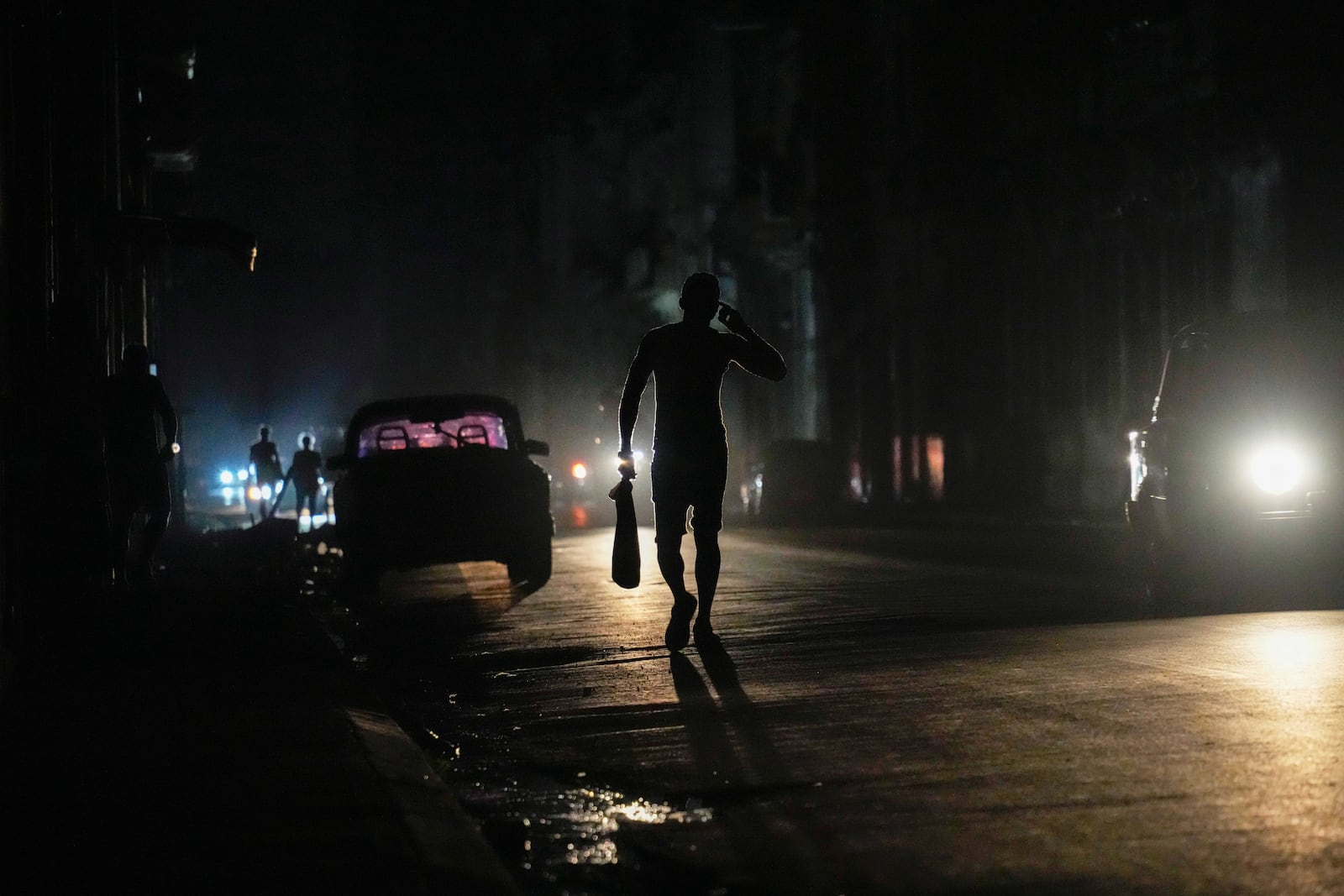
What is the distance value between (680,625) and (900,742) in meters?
3.60

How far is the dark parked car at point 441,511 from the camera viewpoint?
56.3ft

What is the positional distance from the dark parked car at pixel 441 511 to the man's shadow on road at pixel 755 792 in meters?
8.35

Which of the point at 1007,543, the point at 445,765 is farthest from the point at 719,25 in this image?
the point at 445,765

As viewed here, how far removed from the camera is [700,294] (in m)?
10.7

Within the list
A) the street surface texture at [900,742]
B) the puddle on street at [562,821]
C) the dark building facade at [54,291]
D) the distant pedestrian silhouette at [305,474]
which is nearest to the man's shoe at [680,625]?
the street surface texture at [900,742]

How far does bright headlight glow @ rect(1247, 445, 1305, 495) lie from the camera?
13.7 m

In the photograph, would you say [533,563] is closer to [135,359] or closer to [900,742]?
[135,359]

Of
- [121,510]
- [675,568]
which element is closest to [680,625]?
[675,568]

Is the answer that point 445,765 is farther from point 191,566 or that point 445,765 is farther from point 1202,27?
point 1202,27

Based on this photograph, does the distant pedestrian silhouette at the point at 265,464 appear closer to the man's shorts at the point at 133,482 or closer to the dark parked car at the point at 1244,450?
the man's shorts at the point at 133,482

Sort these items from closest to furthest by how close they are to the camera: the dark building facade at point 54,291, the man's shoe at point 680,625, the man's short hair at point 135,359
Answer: the dark building facade at point 54,291 < the man's shoe at point 680,625 < the man's short hair at point 135,359

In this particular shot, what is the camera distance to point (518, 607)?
1495 centimetres

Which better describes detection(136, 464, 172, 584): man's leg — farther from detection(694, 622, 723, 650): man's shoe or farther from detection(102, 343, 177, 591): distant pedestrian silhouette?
detection(694, 622, 723, 650): man's shoe

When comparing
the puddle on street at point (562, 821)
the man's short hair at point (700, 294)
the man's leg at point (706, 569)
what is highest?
the man's short hair at point (700, 294)
